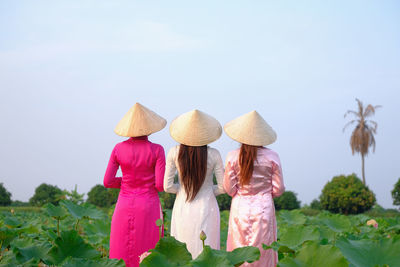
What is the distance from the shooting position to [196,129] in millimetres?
3389

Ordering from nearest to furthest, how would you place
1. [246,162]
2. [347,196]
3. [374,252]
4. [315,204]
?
[374,252] → [246,162] → [347,196] → [315,204]

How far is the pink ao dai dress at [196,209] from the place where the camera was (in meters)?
3.41

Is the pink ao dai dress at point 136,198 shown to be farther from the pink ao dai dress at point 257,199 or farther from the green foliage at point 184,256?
the green foliage at point 184,256

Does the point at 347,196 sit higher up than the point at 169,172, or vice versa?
the point at 169,172

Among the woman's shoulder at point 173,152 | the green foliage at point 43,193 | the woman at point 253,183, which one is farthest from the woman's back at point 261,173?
the green foliage at point 43,193

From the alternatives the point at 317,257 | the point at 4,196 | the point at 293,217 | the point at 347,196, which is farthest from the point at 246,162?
the point at 347,196

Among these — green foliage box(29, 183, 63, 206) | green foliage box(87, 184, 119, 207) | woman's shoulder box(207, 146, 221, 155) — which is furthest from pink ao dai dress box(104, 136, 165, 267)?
green foliage box(29, 183, 63, 206)

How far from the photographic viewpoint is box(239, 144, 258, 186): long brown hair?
3257 millimetres

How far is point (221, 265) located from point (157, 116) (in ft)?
7.53

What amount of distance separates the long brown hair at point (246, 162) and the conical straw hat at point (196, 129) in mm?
256

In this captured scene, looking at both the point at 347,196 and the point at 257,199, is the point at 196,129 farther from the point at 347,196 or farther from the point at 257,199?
the point at 347,196

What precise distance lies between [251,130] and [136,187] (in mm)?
972

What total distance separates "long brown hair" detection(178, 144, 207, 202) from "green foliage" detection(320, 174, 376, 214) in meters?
14.3

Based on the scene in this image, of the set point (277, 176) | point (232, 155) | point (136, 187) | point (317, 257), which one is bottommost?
point (317, 257)
